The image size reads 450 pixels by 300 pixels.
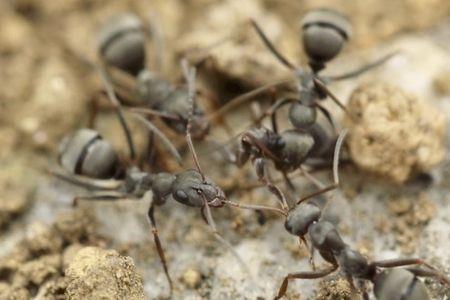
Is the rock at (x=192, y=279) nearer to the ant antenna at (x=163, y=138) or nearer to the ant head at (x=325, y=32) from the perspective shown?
the ant antenna at (x=163, y=138)

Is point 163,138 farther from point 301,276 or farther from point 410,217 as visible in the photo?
point 410,217

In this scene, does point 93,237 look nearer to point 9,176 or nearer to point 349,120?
point 9,176

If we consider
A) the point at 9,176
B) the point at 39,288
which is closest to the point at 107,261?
the point at 39,288

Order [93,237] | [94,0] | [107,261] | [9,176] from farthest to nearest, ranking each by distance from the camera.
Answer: [94,0]
[9,176]
[93,237]
[107,261]

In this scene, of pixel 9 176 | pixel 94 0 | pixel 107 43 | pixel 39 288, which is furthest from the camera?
pixel 94 0

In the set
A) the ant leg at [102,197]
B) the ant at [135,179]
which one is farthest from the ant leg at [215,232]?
the ant leg at [102,197]

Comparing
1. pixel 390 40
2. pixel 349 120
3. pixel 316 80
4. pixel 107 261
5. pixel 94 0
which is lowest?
pixel 107 261

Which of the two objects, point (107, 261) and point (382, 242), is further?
point (382, 242)

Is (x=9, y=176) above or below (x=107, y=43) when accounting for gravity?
below
